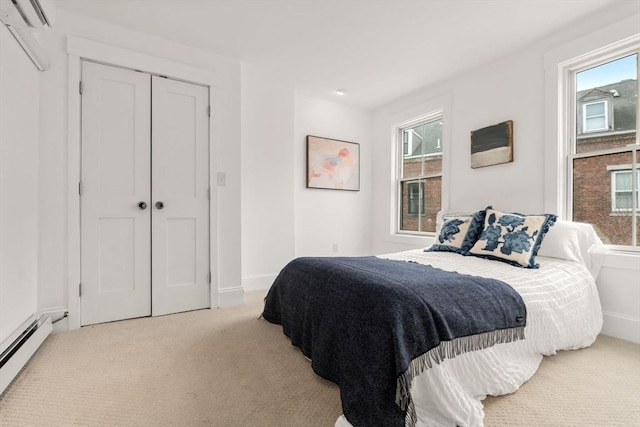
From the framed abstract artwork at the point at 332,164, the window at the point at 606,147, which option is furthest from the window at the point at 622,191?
the framed abstract artwork at the point at 332,164

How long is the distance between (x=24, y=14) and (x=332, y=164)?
310 centimetres

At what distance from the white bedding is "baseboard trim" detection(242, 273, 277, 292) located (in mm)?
1721

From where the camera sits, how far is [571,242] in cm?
226

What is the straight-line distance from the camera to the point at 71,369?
5.71 feet

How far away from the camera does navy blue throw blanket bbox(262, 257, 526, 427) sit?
1.19 meters

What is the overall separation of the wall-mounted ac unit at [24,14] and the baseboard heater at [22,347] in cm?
180

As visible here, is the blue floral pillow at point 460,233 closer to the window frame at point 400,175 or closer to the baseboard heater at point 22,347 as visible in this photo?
the window frame at point 400,175

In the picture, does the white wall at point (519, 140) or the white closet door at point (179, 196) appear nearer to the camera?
the white wall at point (519, 140)

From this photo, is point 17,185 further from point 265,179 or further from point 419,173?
point 419,173

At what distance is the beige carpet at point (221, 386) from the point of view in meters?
1.32

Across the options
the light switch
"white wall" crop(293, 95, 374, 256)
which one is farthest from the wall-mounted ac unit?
"white wall" crop(293, 95, 374, 256)

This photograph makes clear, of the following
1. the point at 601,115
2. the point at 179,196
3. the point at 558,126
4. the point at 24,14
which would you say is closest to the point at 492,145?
the point at 558,126

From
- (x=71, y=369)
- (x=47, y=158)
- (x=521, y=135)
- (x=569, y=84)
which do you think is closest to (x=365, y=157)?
(x=521, y=135)

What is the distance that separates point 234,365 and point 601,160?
3.09m
